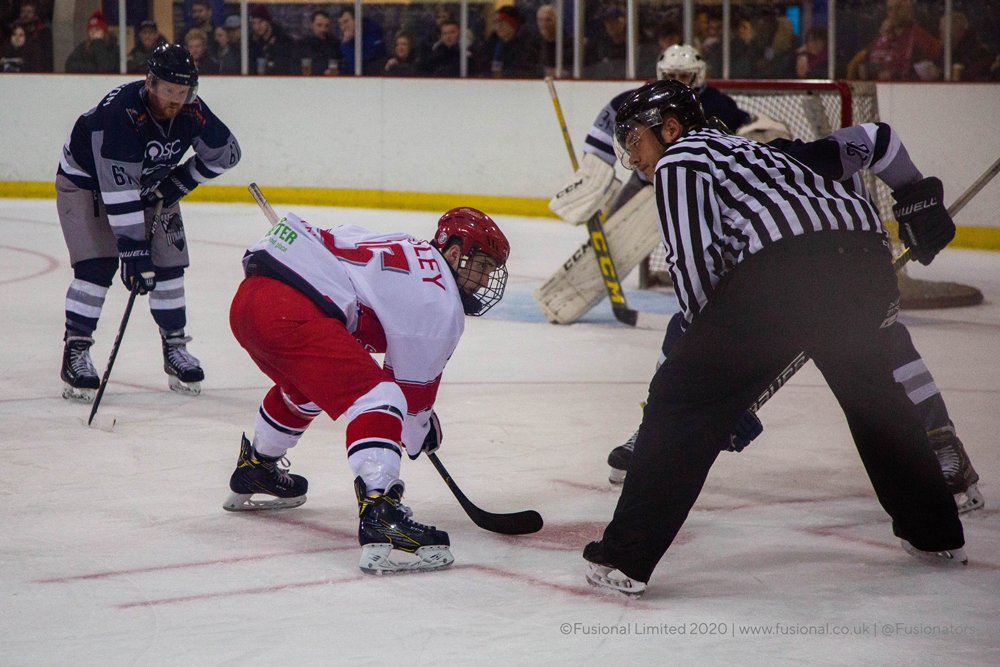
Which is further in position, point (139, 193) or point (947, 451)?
point (139, 193)

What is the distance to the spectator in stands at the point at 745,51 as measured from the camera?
9359 mm

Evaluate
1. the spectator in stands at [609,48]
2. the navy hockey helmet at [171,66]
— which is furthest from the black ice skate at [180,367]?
the spectator in stands at [609,48]

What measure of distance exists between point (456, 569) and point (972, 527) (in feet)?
3.66

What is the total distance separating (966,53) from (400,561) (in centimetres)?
689

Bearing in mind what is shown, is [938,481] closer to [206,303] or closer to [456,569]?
[456,569]

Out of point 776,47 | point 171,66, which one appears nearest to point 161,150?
point 171,66

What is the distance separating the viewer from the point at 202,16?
11086 mm

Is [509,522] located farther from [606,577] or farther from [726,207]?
[726,207]

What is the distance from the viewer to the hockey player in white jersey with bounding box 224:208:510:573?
2564 mm

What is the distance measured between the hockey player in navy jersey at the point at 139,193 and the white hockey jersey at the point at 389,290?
1623 millimetres

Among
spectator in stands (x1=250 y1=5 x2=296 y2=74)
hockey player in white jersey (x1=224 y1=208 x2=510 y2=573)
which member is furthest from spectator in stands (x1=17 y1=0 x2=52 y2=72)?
hockey player in white jersey (x1=224 y1=208 x2=510 y2=573)

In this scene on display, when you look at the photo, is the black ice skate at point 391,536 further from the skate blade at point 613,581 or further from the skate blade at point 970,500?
the skate blade at point 970,500

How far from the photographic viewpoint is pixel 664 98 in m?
2.57

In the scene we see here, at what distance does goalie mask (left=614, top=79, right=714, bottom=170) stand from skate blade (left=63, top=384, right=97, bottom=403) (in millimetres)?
2314
